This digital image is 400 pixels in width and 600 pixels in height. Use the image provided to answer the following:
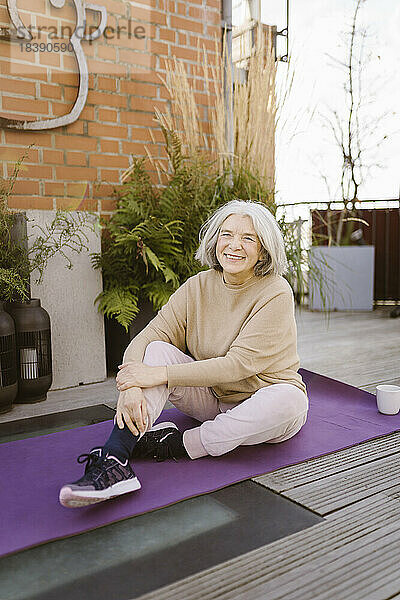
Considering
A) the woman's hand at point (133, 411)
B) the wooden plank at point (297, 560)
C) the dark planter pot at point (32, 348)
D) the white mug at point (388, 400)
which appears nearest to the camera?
the wooden plank at point (297, 560)

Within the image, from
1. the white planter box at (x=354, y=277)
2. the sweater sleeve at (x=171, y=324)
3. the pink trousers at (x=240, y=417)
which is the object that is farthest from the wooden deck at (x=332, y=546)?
the white planter box at (x=354, y=277)

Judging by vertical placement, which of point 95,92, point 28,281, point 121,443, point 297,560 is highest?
point 95,92

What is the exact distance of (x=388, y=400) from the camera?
216 centimetres

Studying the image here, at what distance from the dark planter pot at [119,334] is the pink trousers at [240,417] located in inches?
41.0

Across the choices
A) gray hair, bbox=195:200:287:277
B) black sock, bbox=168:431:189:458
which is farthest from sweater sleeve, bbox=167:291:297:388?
black sock, bbox=168:431:189:458

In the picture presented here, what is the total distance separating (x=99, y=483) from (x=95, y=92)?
227cm

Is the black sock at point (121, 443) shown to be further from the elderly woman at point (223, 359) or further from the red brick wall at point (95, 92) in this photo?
the red brick wall at point (95, 92)

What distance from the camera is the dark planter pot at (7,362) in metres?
2.22

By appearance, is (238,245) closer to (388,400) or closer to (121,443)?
(121,443)

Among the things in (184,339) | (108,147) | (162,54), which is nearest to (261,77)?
(162,54)

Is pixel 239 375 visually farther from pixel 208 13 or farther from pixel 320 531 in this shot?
pixel 208 13

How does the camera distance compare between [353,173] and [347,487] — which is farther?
[353,173]

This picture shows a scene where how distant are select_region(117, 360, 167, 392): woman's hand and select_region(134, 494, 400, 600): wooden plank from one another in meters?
0.57

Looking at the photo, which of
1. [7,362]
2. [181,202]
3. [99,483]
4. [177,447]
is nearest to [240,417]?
[177,447]
